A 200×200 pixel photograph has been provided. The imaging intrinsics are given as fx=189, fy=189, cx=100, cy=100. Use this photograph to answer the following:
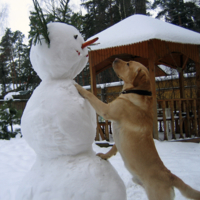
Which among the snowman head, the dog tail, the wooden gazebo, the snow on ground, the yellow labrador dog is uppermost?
the wooden gazebo

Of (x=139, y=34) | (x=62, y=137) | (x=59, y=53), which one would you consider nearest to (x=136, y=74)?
(x=59, y=53)

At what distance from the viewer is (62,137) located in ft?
4.88

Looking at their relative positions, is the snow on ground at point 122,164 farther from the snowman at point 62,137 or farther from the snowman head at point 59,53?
the snowman head at point 59,53

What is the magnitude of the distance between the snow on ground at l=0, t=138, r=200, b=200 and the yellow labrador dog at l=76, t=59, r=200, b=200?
113 centimetres

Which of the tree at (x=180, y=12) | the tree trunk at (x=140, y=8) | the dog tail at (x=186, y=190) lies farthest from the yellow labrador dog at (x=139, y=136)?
the tree at (x=180, y=12)

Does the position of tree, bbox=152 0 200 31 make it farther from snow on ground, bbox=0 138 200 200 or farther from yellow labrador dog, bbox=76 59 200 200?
yellow labrador dog, bbox=76 59 200 200

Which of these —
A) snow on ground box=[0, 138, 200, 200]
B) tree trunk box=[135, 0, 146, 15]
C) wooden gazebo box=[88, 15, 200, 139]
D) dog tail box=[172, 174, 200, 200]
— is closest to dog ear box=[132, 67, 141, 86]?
dog tail box=[172, 174, 200, 200]

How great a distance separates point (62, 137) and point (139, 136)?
2.10ft

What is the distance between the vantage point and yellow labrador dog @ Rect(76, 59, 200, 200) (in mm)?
1515

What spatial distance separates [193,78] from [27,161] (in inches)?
393

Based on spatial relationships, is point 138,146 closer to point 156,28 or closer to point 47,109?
point 47,109

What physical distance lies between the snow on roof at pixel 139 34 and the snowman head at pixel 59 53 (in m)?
3.42

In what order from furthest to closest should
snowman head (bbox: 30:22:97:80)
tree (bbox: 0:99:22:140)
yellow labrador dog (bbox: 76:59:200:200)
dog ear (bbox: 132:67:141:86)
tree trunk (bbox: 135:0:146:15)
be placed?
tree trunk (bbox: 135:0:146:15)
tree (bbox: 0:99:22:140)
dog ear (bbox: 132:67:141:86)
snowman head (bbox: 30:22:97:80)
yellow labrador dog (bbox: 76:59:200:200)

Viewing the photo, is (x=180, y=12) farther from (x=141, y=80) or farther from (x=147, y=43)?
(x=141, y=80)
